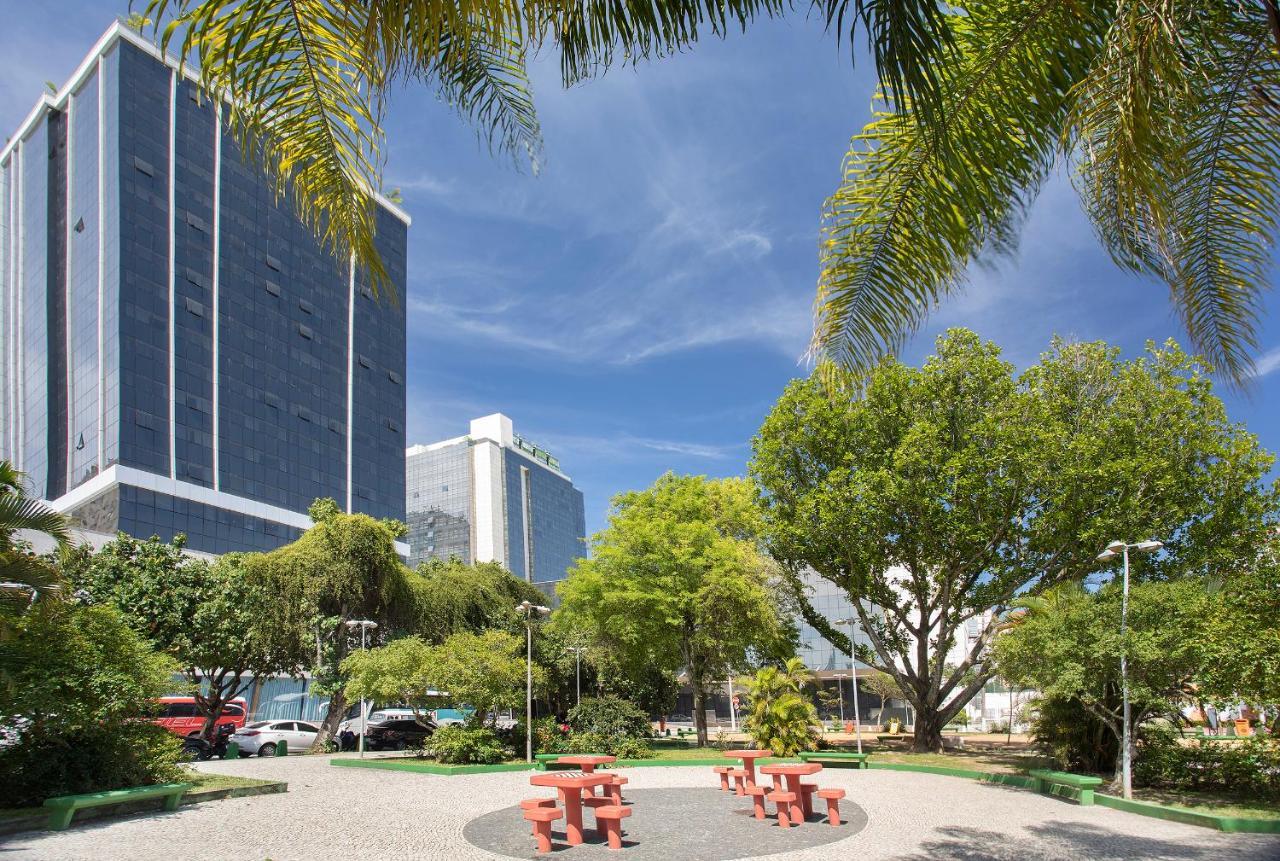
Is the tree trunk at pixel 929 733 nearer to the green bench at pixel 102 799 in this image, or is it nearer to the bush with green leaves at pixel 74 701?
the green bench at pixel 102 799

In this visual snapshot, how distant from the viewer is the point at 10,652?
11664 mm

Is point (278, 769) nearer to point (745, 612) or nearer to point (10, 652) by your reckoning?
point (10, 652)

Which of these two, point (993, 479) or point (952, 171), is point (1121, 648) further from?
point (952, 171)

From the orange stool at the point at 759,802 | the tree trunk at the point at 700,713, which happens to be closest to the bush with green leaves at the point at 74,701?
the orange stool at the point at 759,802

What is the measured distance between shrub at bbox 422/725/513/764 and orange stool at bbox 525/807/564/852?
11719 millimetres

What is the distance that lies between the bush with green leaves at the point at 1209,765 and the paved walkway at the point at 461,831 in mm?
2871

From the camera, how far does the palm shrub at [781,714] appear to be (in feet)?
77.4

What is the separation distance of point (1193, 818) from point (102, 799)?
16.4 m

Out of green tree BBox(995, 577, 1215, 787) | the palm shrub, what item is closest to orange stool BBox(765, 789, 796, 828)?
green tree BBox(995, 577, 1215, 787)

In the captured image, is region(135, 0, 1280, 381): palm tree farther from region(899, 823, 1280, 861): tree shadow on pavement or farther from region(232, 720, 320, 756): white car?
region(232, 720, 320, 756): white car

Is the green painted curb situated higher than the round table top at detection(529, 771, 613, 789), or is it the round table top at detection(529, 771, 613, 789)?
the round table top at detection(529, 771, 613, 789)

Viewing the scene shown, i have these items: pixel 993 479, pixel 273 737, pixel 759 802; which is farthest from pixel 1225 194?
pixel 273 737

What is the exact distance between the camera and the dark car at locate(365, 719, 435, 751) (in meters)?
30.5

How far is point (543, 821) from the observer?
423 inches
